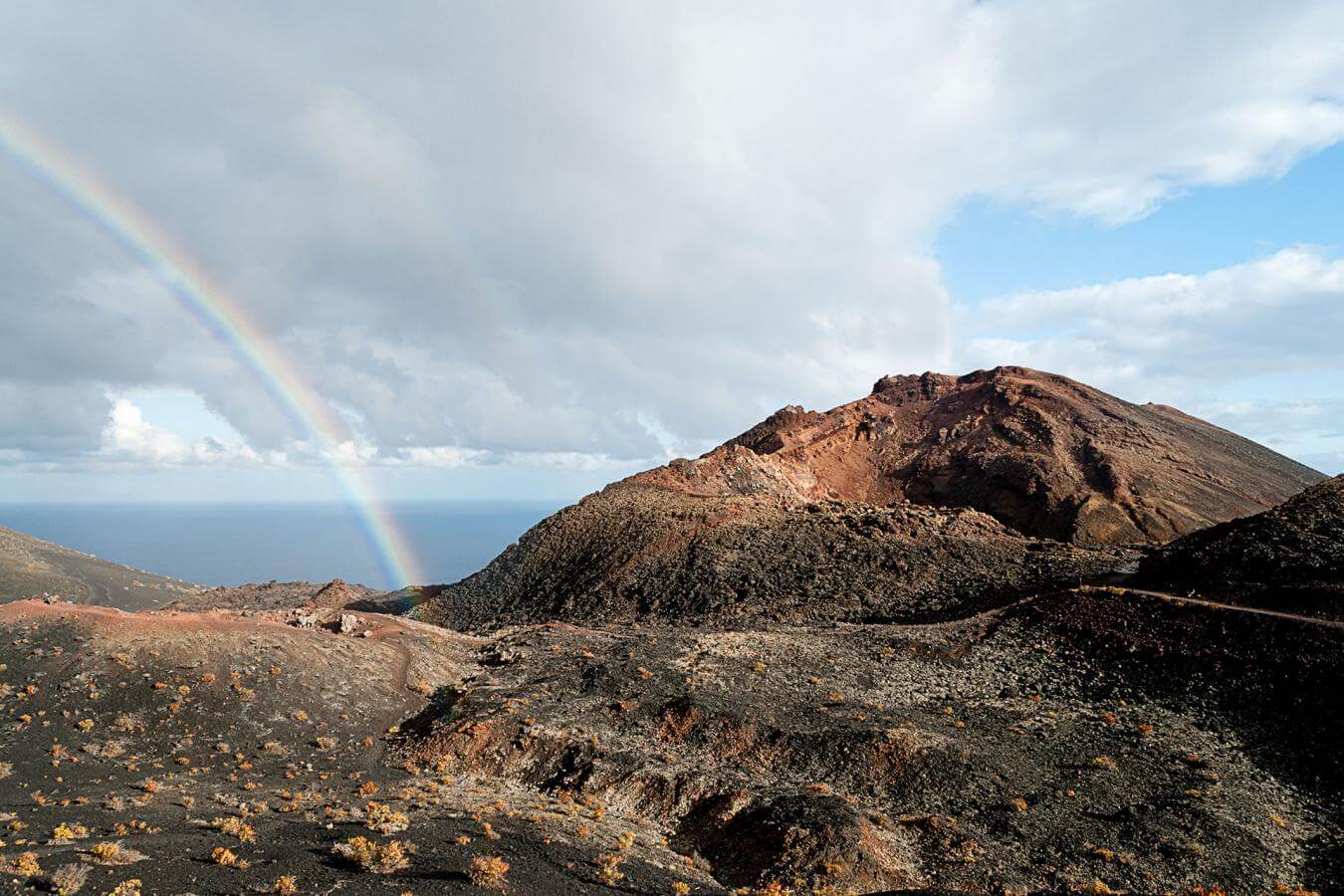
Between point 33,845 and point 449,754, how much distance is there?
10.4 m

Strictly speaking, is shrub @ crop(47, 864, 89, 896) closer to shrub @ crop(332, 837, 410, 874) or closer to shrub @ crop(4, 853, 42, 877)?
shrub @ crop(4, 853, 42, 877)

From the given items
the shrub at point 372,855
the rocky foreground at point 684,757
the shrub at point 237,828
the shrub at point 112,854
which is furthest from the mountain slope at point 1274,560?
the shrub at point 112,854

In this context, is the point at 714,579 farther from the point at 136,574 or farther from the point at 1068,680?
the point at 136,574

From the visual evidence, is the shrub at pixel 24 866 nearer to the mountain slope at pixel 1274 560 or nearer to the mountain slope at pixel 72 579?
the mountain slope at pixel 1274 560

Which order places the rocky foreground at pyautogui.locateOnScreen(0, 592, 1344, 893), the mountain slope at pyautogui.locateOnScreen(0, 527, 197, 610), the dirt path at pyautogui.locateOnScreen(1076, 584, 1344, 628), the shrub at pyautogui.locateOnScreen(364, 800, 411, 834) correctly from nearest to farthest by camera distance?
the rocky foreground at pyautogui.locateOnScreen(0, 592, 1344, 893)
the shrub at pyautogui.locateOnScreen(364, 800, 411, 834)
the dirt path at pyautogui.locateOnScreen(1076, 584, 1344, 628)
the mountain slope at pyautogui.locateOnScreen(0, 527, 197, 610)

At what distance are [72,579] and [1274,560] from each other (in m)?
86.4

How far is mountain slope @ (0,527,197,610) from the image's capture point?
198 feet

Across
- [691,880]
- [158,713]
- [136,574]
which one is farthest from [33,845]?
[136,574]

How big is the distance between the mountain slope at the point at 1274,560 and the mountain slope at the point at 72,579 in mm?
73872

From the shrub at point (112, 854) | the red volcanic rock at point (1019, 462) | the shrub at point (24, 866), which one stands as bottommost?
the shrub at point (112, 854)

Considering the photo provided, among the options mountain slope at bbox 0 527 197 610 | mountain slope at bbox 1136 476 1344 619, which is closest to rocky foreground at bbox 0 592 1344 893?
mountain slope at bbox 1136 476 1344 619

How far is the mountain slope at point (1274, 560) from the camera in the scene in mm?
25797

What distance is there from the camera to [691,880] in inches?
601

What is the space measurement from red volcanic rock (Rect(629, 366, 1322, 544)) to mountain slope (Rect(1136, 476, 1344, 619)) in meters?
Answer: 23.5
